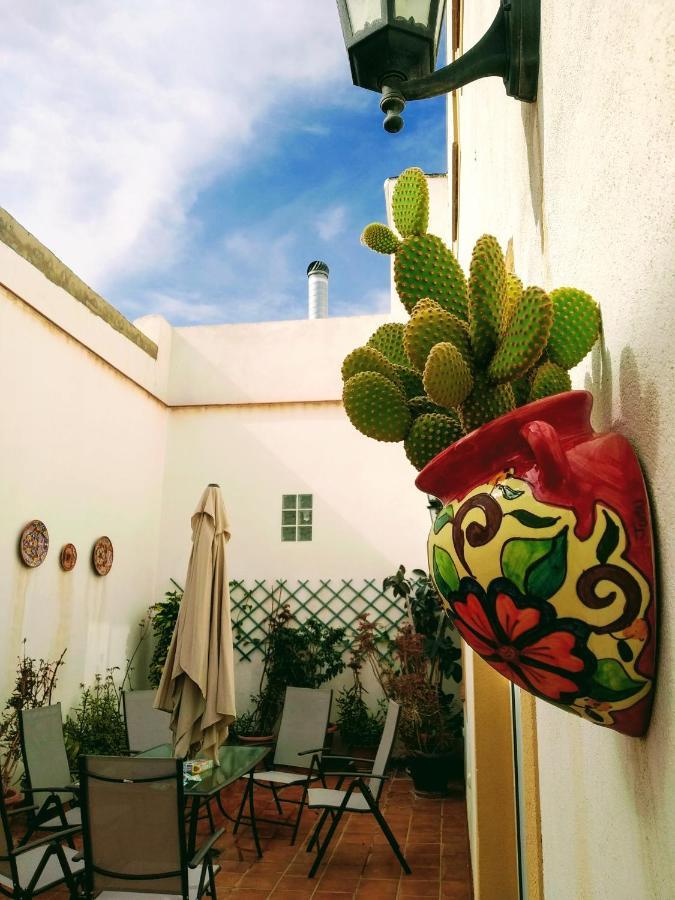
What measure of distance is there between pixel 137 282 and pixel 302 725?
6.78 m

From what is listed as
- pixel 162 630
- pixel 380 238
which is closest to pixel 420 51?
pixel 380 238

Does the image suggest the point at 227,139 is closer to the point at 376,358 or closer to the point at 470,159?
the point at 470,159

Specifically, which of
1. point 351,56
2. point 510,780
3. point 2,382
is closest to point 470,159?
point 351,56

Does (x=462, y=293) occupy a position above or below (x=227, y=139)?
below

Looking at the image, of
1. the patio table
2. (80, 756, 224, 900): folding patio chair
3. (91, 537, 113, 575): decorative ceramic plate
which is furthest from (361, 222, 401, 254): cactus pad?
(91, 537, 113, 575): decorative ceramic plate

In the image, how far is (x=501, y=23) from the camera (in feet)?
4.12

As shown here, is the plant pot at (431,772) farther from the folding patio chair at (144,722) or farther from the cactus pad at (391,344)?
the cactus pad at (391,344)

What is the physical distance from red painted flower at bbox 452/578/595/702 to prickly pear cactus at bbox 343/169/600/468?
27cm

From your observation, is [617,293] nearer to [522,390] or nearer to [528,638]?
[522,390]

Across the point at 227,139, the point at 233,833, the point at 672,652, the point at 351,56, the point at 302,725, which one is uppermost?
the point at 227,139

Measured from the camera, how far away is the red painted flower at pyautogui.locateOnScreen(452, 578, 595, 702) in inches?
22.6

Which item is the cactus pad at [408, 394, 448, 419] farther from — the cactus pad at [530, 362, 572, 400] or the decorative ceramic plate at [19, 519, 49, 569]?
the decorative ceramic plate at [19, 519, 49, 569]

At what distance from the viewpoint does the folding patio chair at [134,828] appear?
2713 millimetres

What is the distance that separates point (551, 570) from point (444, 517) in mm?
151
